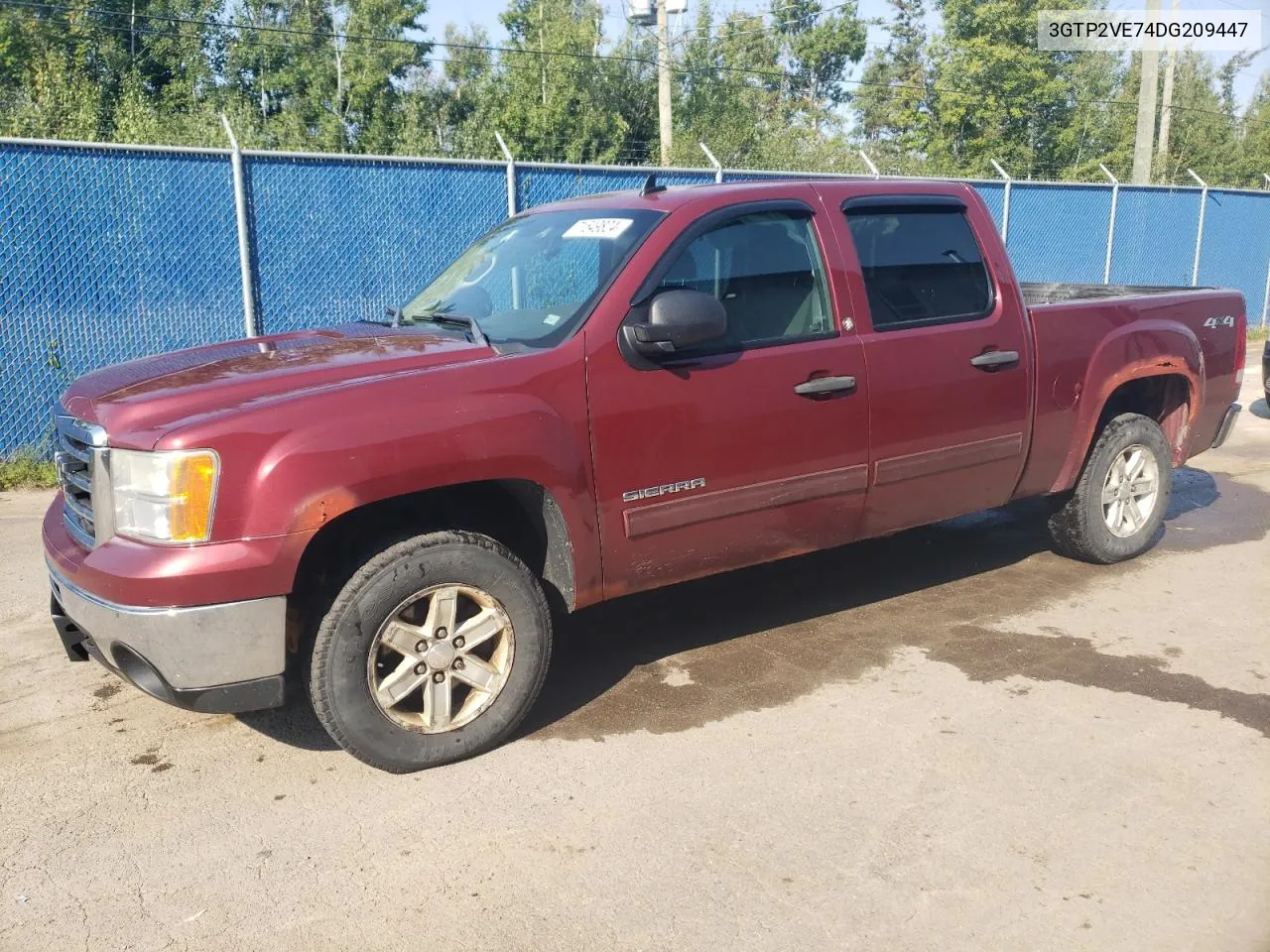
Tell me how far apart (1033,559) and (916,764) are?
287cm

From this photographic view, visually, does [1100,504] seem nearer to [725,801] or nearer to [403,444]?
[725,801]

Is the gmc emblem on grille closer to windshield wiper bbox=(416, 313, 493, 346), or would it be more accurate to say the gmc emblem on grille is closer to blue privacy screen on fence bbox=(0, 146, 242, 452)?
windshield wiper bbox=(416, 313, 493, 346)

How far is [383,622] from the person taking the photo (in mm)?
3586

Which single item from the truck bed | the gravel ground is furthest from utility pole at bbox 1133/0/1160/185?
the gravel ground

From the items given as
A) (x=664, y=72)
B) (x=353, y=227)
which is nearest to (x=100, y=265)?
(x=353, y=227)

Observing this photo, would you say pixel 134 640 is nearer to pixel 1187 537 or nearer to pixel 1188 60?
pixel 1187 537

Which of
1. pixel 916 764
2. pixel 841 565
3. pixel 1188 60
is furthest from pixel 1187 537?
pixel 1188 60

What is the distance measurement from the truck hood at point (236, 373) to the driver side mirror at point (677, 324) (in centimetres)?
54

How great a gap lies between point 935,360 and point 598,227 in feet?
5.16

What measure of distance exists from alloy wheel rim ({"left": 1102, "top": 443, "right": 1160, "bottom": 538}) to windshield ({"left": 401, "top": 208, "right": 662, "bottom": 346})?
313 centimetres

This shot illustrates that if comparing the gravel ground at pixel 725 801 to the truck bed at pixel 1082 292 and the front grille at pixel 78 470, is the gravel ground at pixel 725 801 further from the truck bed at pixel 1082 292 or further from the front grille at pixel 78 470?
the truck bed at pixel 1082 292

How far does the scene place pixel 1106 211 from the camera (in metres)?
16.5

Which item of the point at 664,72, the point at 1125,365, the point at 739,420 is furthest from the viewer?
the point at 664,72

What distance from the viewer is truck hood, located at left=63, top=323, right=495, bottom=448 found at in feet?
11.4
